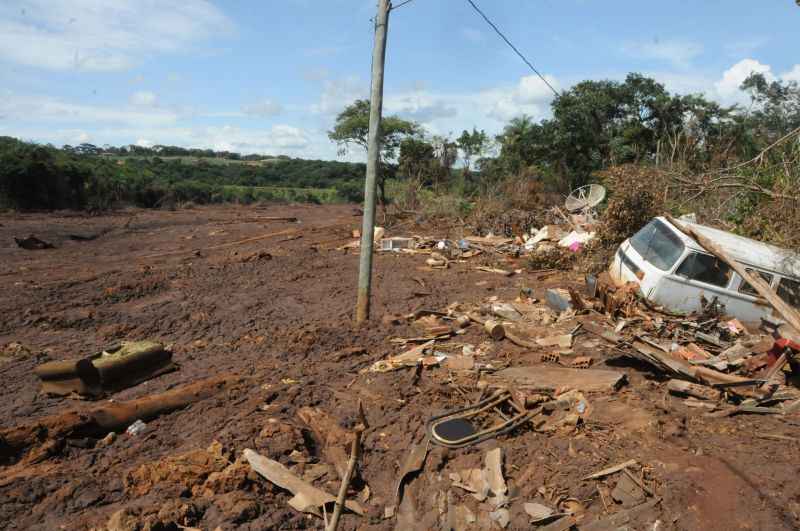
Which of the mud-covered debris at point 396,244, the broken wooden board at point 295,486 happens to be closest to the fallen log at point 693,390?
the broken wooden board at point 295,486

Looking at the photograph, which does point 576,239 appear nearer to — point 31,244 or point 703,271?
point 703,271

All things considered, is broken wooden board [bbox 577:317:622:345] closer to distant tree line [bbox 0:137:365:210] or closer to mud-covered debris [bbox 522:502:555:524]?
mud-covered debris [bbox 522:502:555:524]

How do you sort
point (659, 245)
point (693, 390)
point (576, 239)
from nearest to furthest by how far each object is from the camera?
point (693, 390), point (659, 245), point (576, 239)

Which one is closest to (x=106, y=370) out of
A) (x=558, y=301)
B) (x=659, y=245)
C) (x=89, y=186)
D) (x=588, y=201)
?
(x=558, y=301)

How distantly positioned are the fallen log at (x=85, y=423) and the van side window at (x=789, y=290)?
28.1ft

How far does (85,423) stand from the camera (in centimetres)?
490

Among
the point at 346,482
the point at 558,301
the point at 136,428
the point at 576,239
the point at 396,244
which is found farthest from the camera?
the point at 396,244

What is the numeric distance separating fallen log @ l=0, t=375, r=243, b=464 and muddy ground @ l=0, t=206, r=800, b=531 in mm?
155

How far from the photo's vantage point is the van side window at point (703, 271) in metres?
8.27

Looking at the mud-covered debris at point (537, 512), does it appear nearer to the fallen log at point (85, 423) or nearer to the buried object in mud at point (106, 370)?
the fallen log at point (85, 423)

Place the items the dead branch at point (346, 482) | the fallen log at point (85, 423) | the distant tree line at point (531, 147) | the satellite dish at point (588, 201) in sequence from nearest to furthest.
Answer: the dead branch at point (346, 482) → the fallen log at point (85, 423) → the satellite dish at point (588, 201) → the distant tree line at point (531, 147)

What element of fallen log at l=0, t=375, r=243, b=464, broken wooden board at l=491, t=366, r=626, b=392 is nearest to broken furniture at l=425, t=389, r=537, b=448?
broken wooden board at l=491, t=366, r=626, b=392

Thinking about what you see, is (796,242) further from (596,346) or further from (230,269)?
(230,269)

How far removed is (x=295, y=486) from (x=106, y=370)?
10.6 ft
